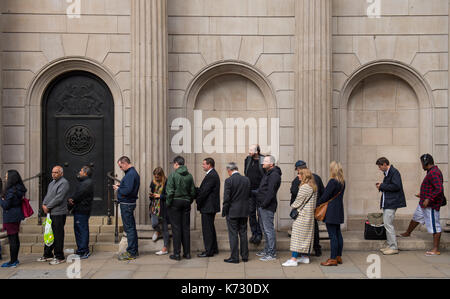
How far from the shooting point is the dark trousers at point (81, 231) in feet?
29.6

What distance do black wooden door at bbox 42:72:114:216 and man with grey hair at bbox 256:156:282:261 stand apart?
13.7 ft

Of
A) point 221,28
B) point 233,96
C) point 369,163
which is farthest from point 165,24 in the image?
point 369,163

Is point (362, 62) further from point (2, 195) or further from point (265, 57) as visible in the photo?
point (2, 195)

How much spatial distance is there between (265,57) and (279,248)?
4541 mm

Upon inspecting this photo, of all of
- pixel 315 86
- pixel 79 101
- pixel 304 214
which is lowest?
pixel 304 214

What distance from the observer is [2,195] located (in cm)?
855

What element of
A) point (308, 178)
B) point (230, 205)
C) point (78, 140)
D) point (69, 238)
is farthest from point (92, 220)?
point (308, 178)

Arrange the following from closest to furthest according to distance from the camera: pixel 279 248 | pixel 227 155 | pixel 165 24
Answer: pixel 279 248, pixel 165 24, pixel 227 155

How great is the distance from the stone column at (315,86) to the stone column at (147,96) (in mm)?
3200

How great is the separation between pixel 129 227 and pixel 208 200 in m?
1.63

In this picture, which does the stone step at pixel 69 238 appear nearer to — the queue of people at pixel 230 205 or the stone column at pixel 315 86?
the queue of people at pixel 230 205

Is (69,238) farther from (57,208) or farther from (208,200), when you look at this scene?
(208,200)

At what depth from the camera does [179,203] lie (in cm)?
885

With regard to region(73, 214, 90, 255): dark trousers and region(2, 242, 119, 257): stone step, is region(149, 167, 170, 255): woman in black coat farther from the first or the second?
region(73, 214, 90, 255): dark trousers
